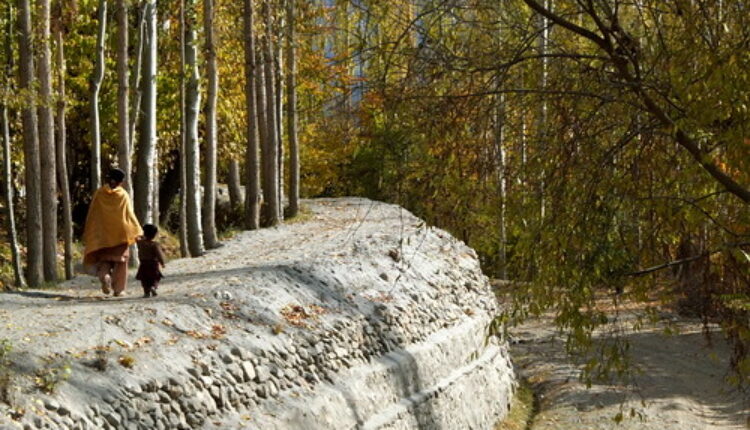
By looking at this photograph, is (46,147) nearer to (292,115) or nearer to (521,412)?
(292,115)

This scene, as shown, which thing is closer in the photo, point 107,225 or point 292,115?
point 107,225

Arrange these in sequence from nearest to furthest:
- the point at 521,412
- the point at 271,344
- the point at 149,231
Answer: the point at 271,344
the point at 149,231
the point at 521,412

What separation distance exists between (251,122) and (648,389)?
1019cm

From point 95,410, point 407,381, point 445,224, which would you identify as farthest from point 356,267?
point 95,410

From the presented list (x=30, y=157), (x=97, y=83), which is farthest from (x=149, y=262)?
(x=97, y=83)

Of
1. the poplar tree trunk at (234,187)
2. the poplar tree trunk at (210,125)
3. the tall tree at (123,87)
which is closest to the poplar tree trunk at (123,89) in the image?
the tall tree at (123,87)

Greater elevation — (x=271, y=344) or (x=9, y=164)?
(x=9, y=164)

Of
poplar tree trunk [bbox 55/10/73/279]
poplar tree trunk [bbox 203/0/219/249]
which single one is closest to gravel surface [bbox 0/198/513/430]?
poplar tree trunk [bbox 203/0/219/249]

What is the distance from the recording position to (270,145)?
2812 cm

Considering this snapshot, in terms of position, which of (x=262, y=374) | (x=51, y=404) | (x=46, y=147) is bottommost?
(x=262, y=374)

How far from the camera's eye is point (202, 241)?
78.7 ft

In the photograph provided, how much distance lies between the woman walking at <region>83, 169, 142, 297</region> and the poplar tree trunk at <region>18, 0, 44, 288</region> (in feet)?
20.0

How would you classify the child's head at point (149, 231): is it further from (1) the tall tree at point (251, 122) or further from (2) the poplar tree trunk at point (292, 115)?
(2) the poplar tree trunk at point (292, 115)

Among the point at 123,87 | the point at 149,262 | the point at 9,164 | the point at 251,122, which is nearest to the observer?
the point at 149,262
